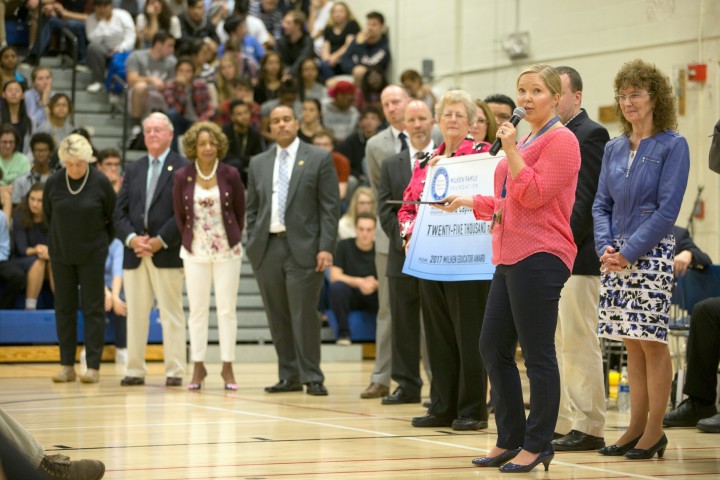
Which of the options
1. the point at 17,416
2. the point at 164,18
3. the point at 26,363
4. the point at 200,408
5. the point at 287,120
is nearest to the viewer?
the point at 17,416

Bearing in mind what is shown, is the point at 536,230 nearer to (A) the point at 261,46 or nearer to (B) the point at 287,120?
(B) the point at 287,120

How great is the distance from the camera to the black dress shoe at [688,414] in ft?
20.1

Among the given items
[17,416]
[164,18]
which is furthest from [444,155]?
[164,18]

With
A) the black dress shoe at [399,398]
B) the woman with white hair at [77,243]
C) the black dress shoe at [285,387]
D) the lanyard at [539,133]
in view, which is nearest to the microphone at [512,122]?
the lanyard at [539,133]

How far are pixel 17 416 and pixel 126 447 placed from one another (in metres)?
1.36

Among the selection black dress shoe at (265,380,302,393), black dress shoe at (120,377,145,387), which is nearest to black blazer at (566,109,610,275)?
black dress shoe at (265,380,302,393)

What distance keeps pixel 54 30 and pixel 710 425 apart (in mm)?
10116

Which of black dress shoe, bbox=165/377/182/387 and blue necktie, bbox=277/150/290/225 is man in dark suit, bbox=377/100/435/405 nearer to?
blue necktie, bbox=277/150/290/225

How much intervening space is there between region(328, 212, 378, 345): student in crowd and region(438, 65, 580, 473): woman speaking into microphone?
6.51m

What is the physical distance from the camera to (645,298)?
473cm

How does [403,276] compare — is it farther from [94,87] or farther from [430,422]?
[94,87]

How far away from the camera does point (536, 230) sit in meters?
4.28

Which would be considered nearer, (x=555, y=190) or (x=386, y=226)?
(x=555, y=190)

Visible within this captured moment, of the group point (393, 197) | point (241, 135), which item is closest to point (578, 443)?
point (393, 197)
